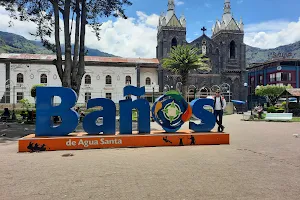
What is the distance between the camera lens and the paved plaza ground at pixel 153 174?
455 cm

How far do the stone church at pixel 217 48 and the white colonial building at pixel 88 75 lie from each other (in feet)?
15.8

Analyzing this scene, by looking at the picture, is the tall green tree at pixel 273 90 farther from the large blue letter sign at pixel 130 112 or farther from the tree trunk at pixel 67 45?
the large blue letter sign at pixel 130 112

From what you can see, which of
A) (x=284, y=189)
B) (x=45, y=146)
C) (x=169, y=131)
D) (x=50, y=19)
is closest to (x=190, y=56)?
(x=50, y=19)

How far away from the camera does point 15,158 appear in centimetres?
739

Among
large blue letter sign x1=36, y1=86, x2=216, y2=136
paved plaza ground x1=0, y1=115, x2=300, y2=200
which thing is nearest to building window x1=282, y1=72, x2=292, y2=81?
large blue letter sign x1=36, y1=86, x2=216, y2=136

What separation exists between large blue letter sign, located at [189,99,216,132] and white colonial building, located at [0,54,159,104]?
105 ft

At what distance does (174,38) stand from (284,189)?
145 feet

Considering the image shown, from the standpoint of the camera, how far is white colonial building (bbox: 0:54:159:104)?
128ft

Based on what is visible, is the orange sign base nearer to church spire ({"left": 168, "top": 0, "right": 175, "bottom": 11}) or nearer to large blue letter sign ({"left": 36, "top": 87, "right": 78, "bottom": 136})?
large blue letter sign ({"left": 36, "top": 87, "right": 78, "bottom": 136})

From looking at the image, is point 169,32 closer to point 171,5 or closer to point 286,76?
point 171,5

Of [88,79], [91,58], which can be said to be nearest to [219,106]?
[88,79]

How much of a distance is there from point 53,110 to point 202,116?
5.03 m

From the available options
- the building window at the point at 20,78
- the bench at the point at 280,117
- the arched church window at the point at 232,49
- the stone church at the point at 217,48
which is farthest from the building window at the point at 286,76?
the building window at the point at 20,78

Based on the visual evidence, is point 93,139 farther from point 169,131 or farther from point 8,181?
point 8,181
